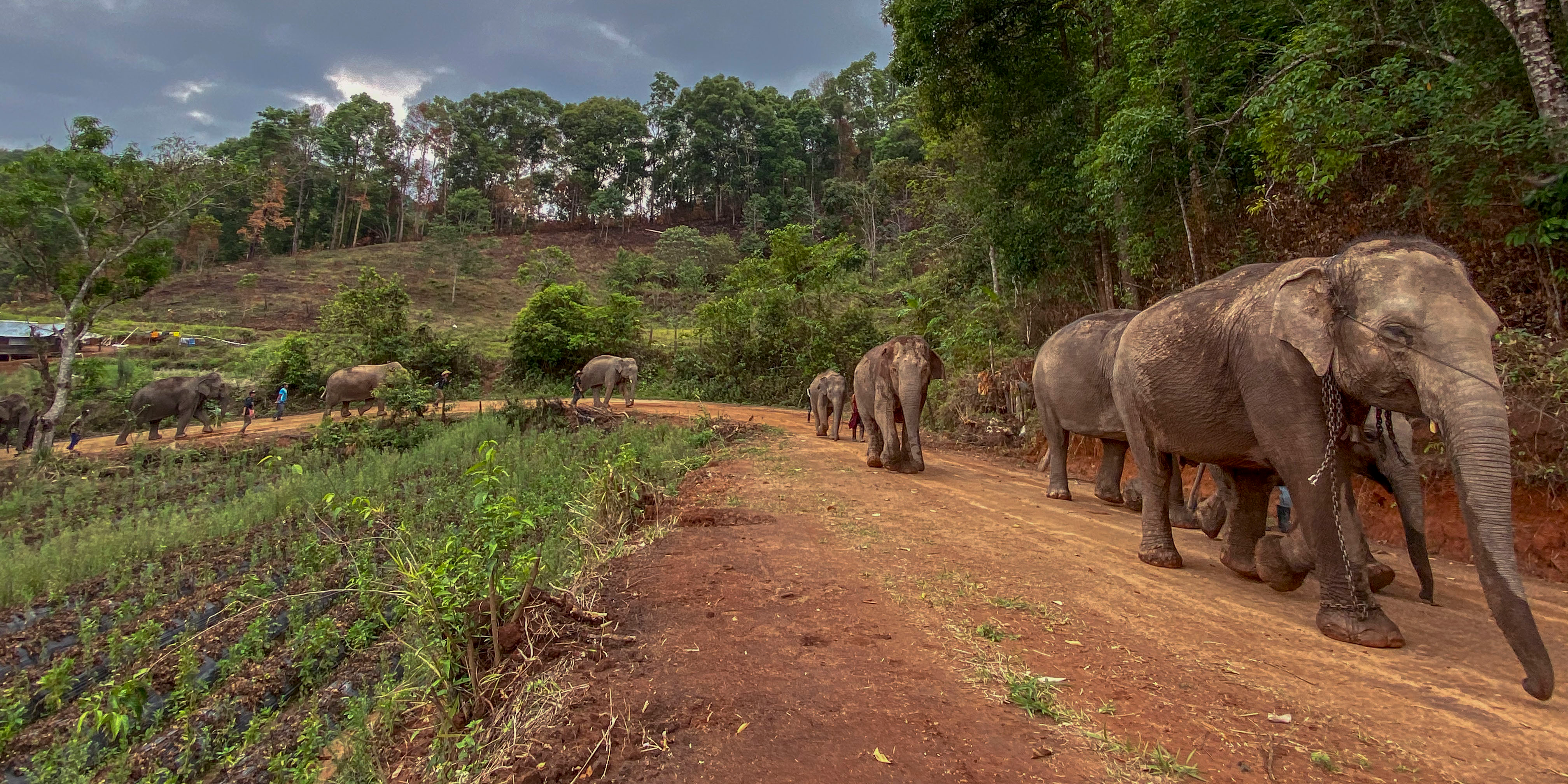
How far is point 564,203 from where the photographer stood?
7162cm

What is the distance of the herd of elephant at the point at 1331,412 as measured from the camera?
3018 mm

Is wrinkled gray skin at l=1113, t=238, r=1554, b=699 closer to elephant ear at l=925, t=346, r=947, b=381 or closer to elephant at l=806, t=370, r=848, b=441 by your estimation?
elephant ear at l=925, t=346, r=947, b=381

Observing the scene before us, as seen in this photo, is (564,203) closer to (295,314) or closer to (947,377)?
(295,314)

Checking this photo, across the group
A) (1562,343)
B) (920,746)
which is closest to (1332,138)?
(1562,343)

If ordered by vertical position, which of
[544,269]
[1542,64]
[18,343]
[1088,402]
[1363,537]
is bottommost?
[18,343]

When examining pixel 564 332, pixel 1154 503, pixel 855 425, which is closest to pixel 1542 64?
pixel 1154 503

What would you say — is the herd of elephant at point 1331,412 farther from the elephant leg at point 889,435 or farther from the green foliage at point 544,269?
the green foliage at point 544,269

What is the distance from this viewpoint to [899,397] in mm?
9492

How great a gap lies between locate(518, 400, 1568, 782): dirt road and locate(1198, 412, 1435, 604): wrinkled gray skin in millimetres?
159

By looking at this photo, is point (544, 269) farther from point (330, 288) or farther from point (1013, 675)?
point (1013, 675)

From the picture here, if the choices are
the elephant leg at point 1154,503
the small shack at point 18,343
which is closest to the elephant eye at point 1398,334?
the elephant leg at point 1154,503

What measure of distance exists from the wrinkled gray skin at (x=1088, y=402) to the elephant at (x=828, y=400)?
5852 mm

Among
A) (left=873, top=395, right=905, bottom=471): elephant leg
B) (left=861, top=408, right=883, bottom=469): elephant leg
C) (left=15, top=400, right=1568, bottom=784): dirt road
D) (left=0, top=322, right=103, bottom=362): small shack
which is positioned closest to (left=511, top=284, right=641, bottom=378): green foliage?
(left=0, top=322, right=103, bottom=362): small shack

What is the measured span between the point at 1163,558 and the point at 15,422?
25.1 metres
